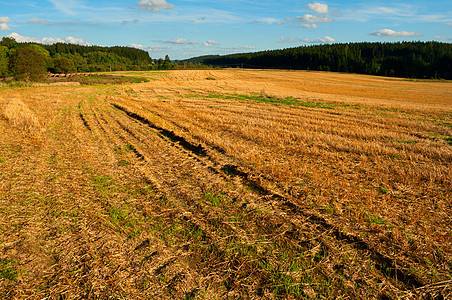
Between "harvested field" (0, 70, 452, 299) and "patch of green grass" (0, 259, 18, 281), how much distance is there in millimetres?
17

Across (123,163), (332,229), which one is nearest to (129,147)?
(123,163)

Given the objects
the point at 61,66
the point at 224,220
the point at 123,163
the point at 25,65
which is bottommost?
the point at 224,220

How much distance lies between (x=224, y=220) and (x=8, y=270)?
368 cm

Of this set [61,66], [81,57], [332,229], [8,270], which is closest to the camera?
[8,270]

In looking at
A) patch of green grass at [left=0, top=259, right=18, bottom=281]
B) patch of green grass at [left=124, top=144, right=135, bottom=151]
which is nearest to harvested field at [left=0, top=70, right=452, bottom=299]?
patch of green grass at [left=0, top=259, right=18, bottom=281]

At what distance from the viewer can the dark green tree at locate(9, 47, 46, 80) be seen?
44.6m

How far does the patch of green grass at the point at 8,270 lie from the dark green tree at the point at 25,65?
53.7 metres

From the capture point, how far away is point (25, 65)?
45.2 m

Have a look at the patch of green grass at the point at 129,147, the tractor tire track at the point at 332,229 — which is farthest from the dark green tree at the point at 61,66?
the tractor tire track at the point at 332,229

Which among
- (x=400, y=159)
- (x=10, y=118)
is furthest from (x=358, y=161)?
(x=10, y=118)

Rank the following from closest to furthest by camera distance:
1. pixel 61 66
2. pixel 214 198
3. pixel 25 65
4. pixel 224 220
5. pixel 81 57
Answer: pixel 224 220 < pixel 214 198 < pixel 25 65 < pixel 61 66 < pixel 81 57

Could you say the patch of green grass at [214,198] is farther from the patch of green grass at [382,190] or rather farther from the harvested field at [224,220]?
the patch of green grass at [382,190]

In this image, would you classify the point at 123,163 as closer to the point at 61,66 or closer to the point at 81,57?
the point at 61,66

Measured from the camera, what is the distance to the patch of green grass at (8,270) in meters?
3.86
